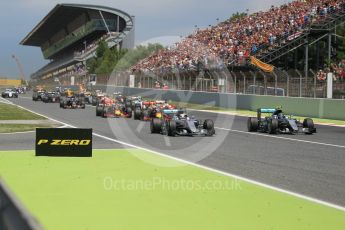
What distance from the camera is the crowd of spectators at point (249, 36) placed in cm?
3550

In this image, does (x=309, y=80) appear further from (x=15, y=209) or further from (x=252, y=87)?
(x=15, y=209)

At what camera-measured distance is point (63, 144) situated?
11.9 meters

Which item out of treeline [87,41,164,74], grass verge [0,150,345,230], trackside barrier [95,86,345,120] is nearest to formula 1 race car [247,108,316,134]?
trackside barrier [95,86,345,120]

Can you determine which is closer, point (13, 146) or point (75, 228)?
point (75, 228)

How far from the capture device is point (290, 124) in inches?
705

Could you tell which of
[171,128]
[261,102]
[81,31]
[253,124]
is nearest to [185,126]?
[171,128]

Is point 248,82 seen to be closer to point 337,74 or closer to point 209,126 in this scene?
point 337,74

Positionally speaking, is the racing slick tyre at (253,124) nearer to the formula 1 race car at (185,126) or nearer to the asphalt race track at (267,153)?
the asphalt race track at (267,153)

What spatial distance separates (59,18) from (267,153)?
9765 cm

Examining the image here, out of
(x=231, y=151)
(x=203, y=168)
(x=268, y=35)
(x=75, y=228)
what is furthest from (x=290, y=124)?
(x=268, y=35)

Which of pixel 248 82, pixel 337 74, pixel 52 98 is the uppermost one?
pixel 337 74

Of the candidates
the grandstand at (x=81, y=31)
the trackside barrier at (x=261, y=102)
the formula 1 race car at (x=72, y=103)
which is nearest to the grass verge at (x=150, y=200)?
the trackside barrier at (x=261, y=102)

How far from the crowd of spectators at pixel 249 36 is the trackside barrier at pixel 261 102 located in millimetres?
2032

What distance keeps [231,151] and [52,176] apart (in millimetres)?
5126
